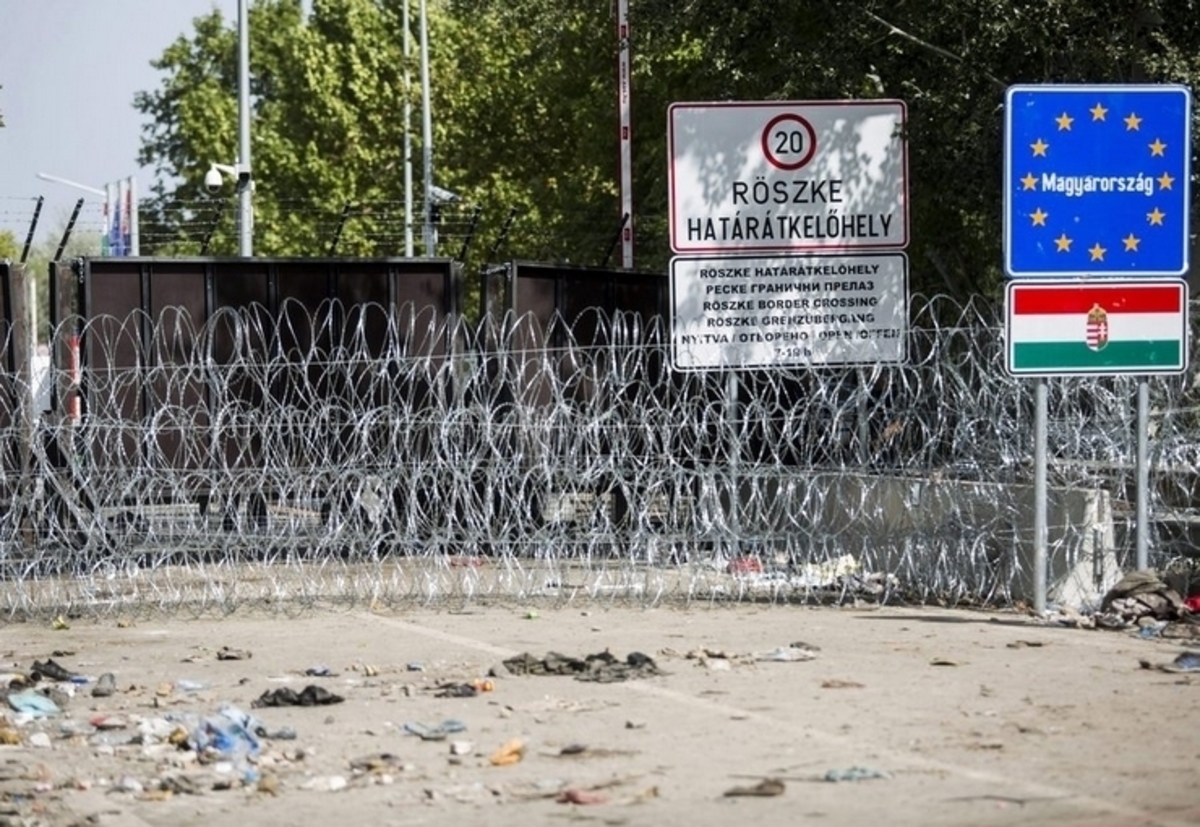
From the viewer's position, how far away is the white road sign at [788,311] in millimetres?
15141

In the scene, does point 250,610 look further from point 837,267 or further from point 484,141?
point 484,141

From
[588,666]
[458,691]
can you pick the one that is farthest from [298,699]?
[588,666]

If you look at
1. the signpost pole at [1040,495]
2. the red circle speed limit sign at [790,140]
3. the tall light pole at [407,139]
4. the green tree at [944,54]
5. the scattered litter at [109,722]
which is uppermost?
the tall light pole at [407,139]

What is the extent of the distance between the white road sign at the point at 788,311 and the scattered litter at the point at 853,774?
758cm

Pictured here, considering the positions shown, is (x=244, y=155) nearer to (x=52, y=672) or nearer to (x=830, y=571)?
(x=830, y=571)

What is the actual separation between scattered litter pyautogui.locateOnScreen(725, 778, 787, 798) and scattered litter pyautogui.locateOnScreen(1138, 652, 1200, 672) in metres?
3.31

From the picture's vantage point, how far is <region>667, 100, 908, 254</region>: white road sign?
15.3m

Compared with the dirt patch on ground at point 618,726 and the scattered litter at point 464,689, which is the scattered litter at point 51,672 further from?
the scattered litter at point 464,689

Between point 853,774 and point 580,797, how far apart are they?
3.17 ft

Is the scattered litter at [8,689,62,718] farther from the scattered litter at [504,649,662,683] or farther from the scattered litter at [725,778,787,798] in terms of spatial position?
the scattered litter at [725,778,787,798]

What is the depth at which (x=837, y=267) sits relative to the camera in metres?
15.4

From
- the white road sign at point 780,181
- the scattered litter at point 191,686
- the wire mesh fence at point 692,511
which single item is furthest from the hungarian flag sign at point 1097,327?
the scattered litter at point 191,686

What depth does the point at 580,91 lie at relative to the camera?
137 feet

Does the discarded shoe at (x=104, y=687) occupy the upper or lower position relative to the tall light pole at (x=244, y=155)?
lower
